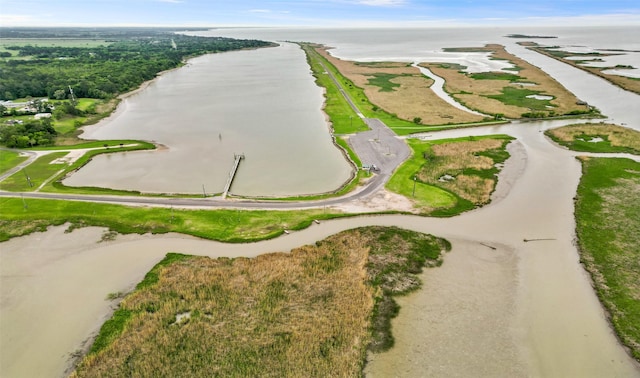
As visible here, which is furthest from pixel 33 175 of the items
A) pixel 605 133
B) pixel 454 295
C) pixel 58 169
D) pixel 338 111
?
pixel 605 133

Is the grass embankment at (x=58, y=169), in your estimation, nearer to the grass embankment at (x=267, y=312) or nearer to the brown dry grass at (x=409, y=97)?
the grass embankment at (x=267, y=312)

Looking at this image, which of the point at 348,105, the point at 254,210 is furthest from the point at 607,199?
the point at 348,105

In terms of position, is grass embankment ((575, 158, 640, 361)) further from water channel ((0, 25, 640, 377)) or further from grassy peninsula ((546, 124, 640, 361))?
water channel ((0, 25, 640, 377))

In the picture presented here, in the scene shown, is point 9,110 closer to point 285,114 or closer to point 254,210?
point 285,114

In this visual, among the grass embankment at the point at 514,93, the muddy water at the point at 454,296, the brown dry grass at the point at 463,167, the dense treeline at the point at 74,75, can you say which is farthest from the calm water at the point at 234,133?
the muddy water at the point at 454,296

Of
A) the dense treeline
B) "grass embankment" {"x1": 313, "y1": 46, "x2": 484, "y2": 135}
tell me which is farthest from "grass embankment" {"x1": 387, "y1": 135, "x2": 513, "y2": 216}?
the dense treeline
